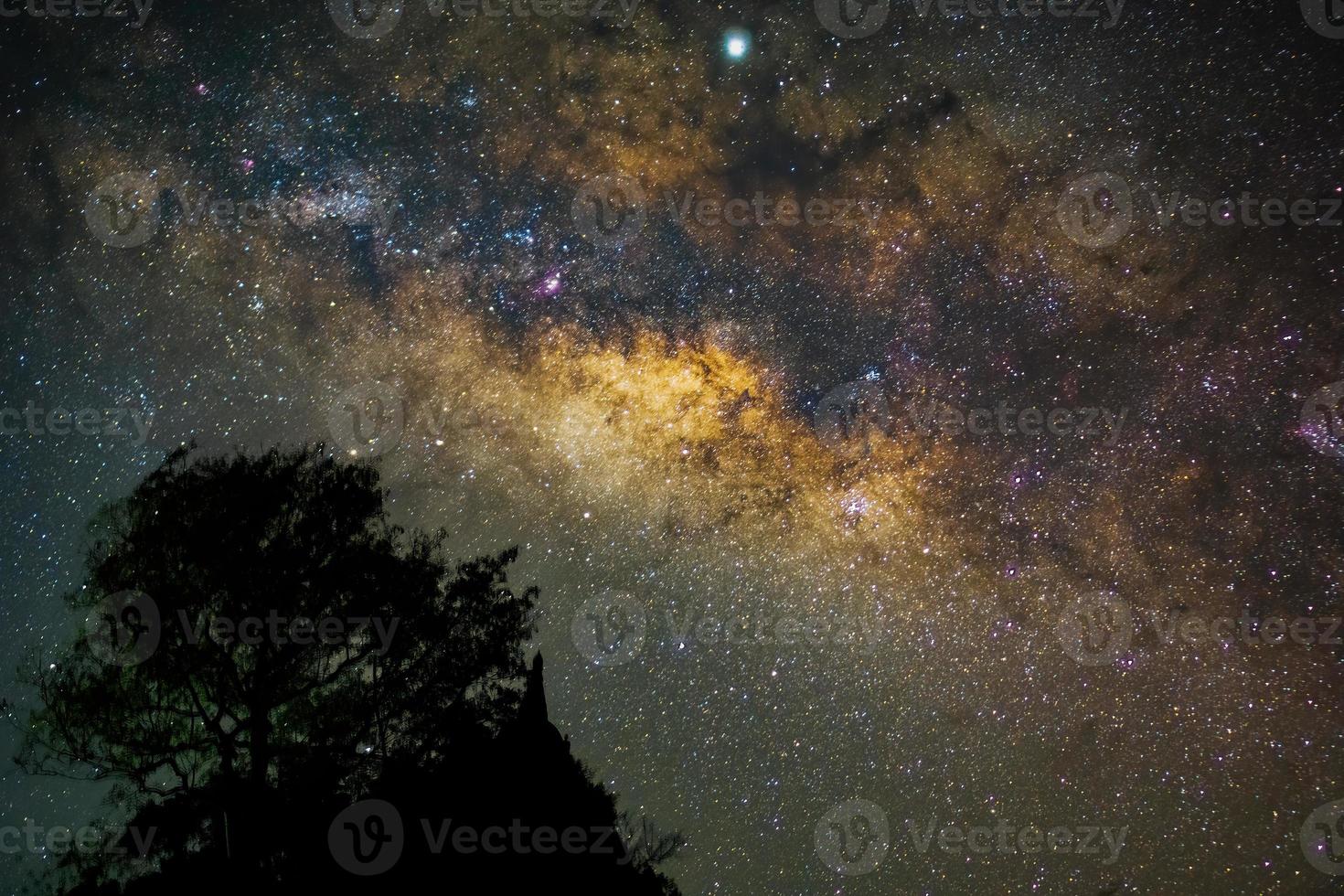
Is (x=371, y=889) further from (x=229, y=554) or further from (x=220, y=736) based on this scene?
(x=229, y=554)

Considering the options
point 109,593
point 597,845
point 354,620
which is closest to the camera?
point 109,593

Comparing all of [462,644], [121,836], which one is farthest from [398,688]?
[121,836]

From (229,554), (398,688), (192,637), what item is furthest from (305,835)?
(229,554)

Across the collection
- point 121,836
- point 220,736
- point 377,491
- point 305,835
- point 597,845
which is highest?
point 377,491

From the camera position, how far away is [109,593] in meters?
16.2

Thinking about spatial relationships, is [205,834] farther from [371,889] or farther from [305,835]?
[371,889]

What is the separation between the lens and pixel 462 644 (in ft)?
60.5

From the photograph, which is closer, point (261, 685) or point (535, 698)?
point (261, 685)

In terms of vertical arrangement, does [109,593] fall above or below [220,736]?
above

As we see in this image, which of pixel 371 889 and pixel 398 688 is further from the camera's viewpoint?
pixel 398 688

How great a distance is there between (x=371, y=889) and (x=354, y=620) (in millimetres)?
5357

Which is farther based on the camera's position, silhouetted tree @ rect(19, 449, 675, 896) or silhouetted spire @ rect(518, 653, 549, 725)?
silhouetted spire @ rect(518, 653, 549, 725)

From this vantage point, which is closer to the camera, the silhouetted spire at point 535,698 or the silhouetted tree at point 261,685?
the silhouetted tree at point 261,685

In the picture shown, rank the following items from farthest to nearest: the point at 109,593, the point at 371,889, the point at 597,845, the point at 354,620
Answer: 1. the point at 597,845
2. the point at 354,620
3. the point at 109,593
4. the point at 371,889
